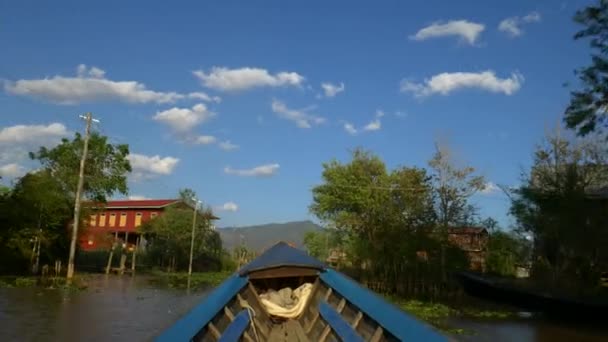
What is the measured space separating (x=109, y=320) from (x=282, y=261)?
7482 mm

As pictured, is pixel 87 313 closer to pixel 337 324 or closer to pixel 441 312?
pixel 337 324

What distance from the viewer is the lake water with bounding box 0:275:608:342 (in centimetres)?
1210

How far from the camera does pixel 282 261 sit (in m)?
9.27

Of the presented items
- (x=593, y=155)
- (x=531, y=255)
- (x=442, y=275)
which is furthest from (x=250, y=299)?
(x=593, y=155)

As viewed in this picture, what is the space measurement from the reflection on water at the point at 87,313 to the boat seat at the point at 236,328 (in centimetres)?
100

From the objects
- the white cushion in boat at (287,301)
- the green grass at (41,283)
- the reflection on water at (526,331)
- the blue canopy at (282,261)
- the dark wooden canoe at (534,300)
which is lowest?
the reflection on water at (526,331)

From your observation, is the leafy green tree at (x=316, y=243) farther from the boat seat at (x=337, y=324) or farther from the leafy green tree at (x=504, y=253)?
the boat seat at (x=337, y=324)

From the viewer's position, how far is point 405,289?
2636 centimetres

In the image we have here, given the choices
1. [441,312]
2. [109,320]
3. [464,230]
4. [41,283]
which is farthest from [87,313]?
[464,230]

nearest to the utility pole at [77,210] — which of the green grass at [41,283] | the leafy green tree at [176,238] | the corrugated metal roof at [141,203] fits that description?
the green grass at [41,283]

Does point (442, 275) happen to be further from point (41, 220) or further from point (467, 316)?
point (41, 220)

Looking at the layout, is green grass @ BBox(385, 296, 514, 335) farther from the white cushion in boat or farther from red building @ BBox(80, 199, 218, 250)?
red building @ BBox(80, 199, 218, 250)

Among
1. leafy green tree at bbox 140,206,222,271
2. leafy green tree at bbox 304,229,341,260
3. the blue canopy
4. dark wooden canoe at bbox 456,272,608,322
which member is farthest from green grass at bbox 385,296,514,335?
leafy green tree at bbox 304,229,341,260

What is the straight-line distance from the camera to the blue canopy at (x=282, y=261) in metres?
9.12
